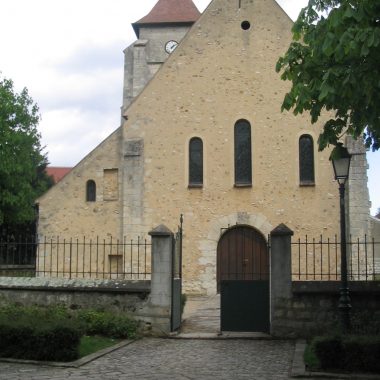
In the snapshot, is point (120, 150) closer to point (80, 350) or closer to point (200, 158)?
point (200, 158)

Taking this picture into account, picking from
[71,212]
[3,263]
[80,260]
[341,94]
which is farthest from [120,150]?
[341,94]

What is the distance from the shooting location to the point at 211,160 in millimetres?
20703

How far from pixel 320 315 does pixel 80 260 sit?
1145 cm

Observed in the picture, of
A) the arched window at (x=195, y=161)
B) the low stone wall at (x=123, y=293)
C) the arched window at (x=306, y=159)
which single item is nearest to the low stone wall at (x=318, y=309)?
the low stone wall at (x=123, y=293)

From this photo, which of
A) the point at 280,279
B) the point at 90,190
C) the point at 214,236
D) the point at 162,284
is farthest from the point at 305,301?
the point at 90,190

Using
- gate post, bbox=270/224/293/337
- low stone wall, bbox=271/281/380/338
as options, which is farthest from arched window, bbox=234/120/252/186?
low stone wall, bbox=271/281/380/338

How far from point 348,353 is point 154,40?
32201 millimetres

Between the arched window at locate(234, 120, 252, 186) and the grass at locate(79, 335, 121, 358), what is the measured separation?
993cm

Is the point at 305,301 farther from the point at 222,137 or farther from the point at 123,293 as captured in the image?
the point at 222,137

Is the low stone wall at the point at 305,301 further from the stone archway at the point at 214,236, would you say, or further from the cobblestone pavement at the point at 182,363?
the stone archway at the point at 214,236

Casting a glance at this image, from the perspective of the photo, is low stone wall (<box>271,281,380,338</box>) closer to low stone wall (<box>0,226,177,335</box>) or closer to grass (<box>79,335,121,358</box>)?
low stone wall (<box>0,226,177,335</box>)

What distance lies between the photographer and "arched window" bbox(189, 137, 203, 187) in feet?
68.3

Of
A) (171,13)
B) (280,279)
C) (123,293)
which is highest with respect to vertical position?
(171,13)

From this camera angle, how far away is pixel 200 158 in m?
20.9
